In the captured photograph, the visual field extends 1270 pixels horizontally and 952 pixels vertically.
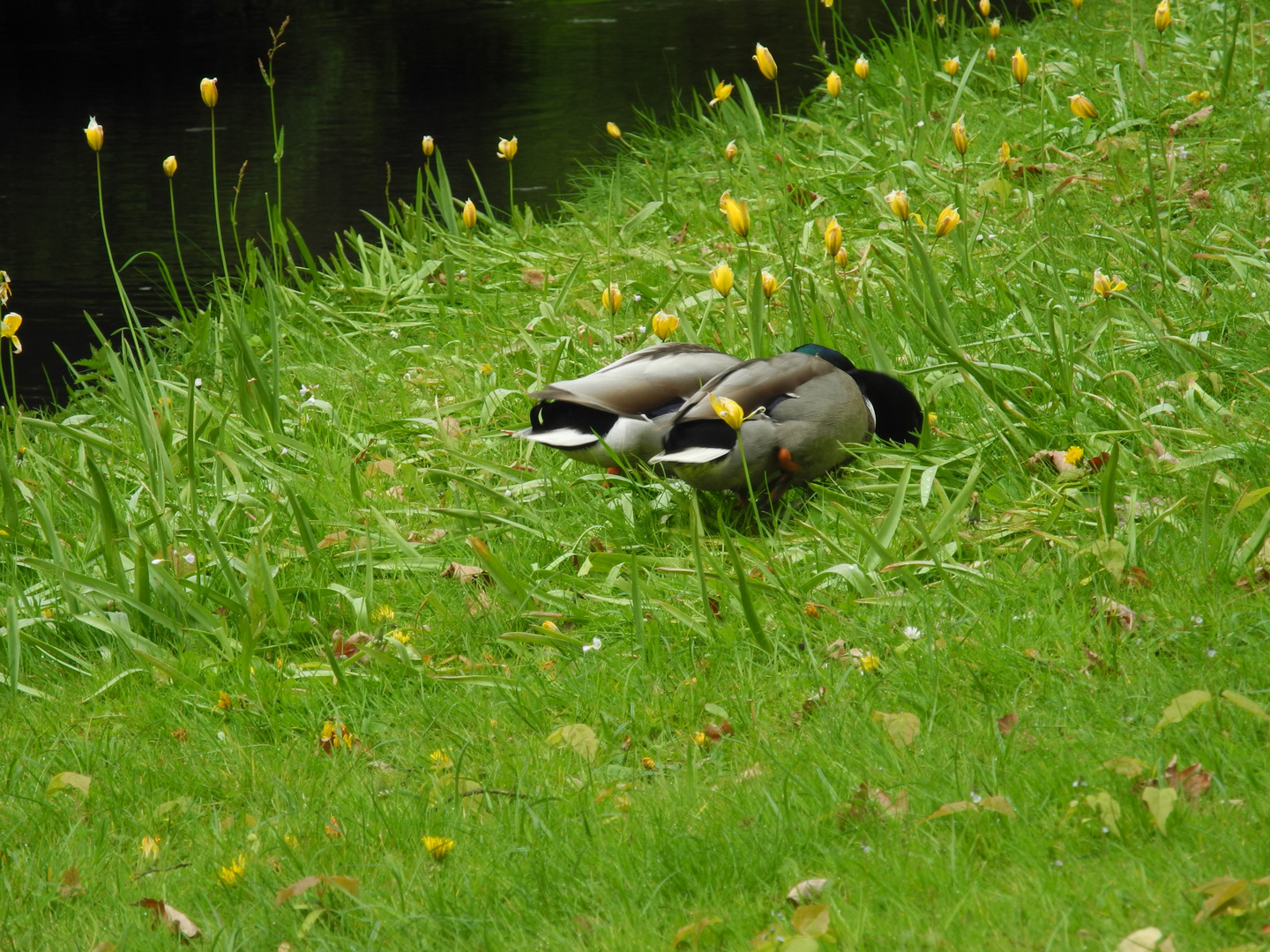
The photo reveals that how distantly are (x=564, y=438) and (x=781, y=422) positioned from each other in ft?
1.75

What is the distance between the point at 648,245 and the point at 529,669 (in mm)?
2816

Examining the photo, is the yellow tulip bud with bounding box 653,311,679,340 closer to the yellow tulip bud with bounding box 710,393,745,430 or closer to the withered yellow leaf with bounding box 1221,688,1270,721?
the yellow tulip bud with bounding box 710,393,745,430

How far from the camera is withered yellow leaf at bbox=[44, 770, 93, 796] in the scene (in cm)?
228

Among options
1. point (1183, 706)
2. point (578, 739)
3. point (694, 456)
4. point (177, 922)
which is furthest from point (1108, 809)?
point (177, 922)

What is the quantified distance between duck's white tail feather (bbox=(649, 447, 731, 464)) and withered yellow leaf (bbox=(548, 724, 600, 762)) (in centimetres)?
73

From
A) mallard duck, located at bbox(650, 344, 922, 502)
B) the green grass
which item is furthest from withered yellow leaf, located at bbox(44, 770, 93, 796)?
mallard duck, located at bbox(650, 344, 922, 502)

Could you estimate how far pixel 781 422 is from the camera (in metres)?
2.86

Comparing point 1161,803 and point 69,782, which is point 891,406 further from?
point 69,782

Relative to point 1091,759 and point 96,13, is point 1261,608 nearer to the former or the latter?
point 1091,759

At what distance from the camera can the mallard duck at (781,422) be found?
2.79 m

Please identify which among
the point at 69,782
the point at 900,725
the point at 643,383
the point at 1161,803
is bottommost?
the point at 69,782

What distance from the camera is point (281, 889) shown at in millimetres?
1882

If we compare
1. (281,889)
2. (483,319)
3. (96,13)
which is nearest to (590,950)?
(281,889)

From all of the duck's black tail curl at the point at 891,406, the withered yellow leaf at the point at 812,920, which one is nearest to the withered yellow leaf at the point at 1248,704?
the withered yellow leaf at the point at 812,920
